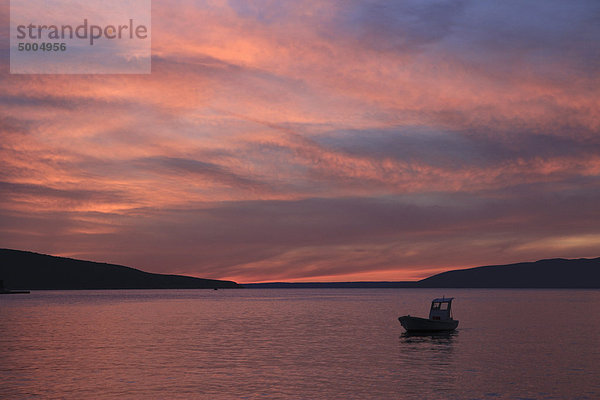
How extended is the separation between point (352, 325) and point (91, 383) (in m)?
58.7

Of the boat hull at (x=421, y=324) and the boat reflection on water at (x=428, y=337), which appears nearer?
the boat reflection on water at (x=428, y=337)

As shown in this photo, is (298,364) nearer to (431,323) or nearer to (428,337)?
(428,337)

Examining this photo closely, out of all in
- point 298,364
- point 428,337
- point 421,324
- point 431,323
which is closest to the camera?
point 298,364

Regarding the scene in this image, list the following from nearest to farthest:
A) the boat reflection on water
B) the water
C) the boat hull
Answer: the water < the boat reflection on water < the boat hull

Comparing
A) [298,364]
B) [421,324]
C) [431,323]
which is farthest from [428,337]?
[298,364]

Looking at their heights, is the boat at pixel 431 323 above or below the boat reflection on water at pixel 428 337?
above

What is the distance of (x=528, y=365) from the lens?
49.8m

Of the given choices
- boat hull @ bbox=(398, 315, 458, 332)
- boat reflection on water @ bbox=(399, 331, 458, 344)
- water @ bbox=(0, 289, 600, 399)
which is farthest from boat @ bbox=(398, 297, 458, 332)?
water @ bbox=(0, 289, 600, 399)

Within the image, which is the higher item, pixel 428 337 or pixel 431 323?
pixel 431 323

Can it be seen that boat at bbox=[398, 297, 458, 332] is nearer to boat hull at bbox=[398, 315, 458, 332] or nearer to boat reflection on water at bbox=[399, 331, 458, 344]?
boat hull at bbox=[398, 315, 458, 332]

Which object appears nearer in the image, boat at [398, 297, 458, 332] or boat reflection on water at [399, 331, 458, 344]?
boat reflection on water at [399, 331, 458, 344]

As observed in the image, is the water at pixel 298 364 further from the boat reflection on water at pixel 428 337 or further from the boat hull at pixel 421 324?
the boat hull at pixel 421 324

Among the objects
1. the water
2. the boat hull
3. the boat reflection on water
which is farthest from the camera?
the boat hull

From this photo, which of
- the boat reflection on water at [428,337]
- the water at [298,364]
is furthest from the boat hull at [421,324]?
the water at [298,364]
